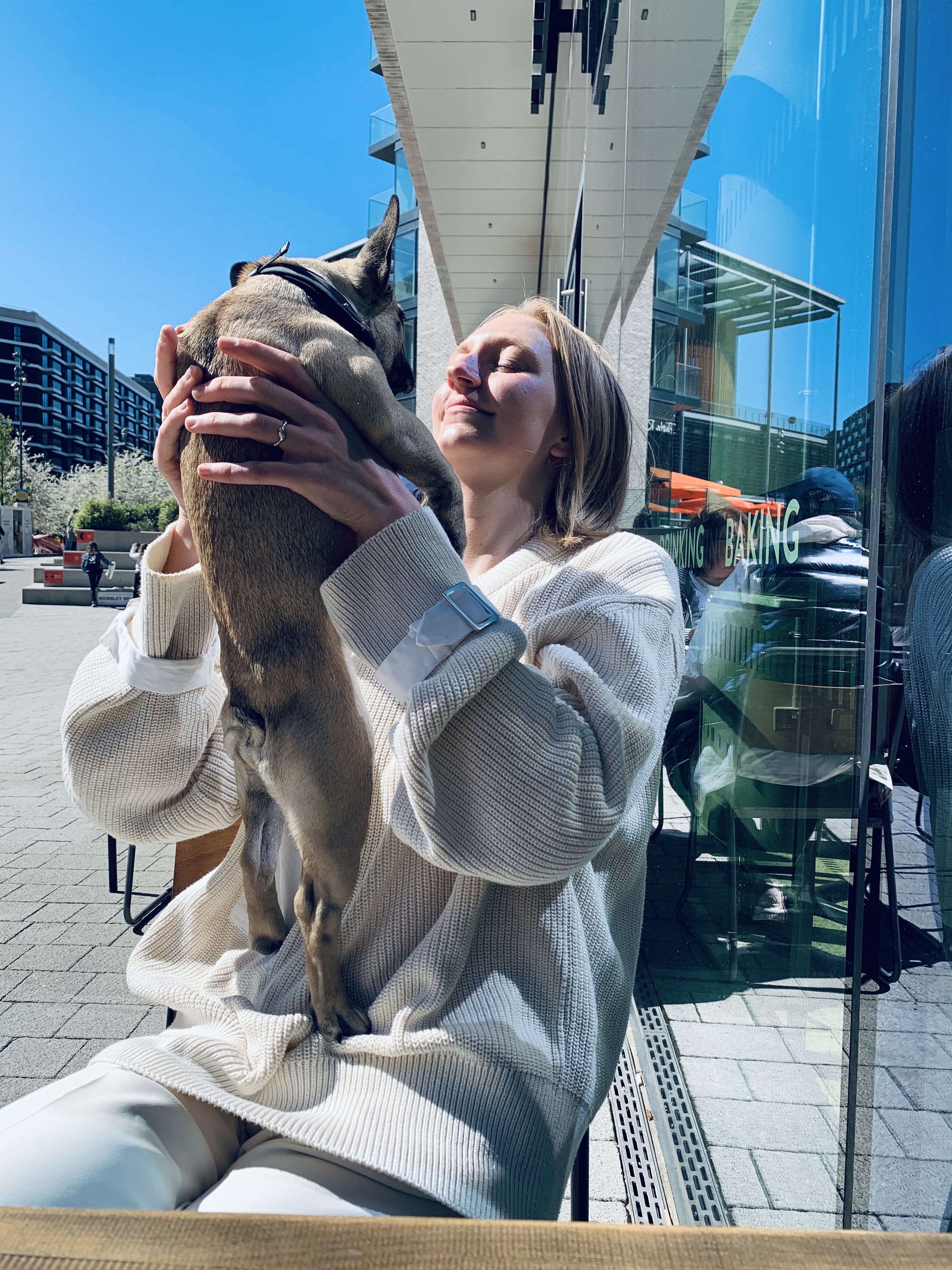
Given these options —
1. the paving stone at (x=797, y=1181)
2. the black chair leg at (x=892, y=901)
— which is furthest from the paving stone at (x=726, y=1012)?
the black chair leg at (x=892, y=901)

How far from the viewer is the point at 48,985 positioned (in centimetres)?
340

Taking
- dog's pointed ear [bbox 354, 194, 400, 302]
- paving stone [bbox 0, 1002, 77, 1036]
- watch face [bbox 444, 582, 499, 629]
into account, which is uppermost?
dog's pointed ear [bbox 354, 194, 400, 302]

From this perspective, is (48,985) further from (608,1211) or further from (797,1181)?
(797,1181)

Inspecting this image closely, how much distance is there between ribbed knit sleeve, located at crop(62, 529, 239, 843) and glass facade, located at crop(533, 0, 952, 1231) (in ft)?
3.54

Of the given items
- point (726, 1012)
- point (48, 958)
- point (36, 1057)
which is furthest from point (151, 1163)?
point (48, 958)

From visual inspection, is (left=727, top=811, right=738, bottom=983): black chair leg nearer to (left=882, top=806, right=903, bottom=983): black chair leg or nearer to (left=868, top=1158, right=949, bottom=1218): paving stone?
(left=868, top=1158, right=949, bottom=1218): paving stone

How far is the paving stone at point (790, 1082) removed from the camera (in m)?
1.52

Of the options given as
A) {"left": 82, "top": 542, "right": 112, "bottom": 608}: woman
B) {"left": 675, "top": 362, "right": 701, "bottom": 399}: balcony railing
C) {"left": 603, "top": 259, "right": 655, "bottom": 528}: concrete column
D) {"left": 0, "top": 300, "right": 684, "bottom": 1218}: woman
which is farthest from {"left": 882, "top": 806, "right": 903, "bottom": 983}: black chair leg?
{"left": 82, "top": 542, "right": 112, "bottom": 608}: woman

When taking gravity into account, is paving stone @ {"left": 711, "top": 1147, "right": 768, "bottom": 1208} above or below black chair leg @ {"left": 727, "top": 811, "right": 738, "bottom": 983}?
below

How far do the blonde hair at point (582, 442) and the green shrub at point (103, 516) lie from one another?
30.2 metres

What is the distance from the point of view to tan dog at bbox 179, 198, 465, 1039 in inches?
49.4

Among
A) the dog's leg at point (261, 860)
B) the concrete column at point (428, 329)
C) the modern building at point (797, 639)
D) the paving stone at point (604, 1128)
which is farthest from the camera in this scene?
the concrete column at point (428, 329)

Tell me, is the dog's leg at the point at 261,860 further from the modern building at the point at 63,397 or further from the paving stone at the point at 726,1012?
the modern building at the point at 63,397

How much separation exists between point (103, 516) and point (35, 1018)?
94.2 feet
